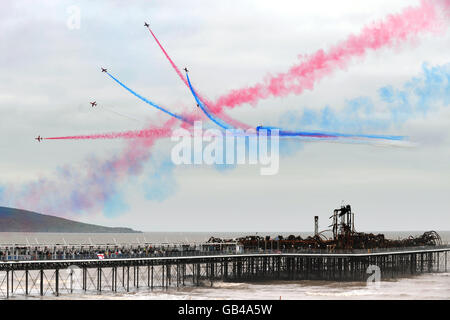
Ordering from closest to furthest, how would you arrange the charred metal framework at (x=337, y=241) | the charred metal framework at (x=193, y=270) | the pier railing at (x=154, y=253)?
the pier railing at (x=154, y=253) → the charred metal framework at (x=193, y=270) → the charred metal framework at (x=337, y=241)

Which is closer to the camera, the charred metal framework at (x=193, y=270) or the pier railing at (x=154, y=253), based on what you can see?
the pier railing at (x=154, y=253)

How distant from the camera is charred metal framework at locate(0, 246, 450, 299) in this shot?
120 metres

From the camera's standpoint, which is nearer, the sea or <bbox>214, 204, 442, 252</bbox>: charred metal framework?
the sea

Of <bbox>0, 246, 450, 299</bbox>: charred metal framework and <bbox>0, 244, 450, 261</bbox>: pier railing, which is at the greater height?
<bbox>0, 244, 450, 261</bbox>: pier railing

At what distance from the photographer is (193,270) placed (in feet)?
465

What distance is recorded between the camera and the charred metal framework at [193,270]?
119500 millimetres

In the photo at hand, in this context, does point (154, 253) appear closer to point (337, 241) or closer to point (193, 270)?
point (193, 270)

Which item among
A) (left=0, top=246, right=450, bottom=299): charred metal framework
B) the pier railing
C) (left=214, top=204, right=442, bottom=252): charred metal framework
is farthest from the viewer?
(left=214, top=204, right=442, bottom=252): charred metal framework

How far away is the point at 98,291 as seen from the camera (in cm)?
12269

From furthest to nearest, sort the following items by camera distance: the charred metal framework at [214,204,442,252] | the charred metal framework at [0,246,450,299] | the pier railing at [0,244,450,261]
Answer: the charred metal framework at [214,204,442,252] → the charred metal framework at [0,246,450,299] → the pier railing at [0,244,450,261]

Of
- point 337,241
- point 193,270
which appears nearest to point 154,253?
point 193,270
